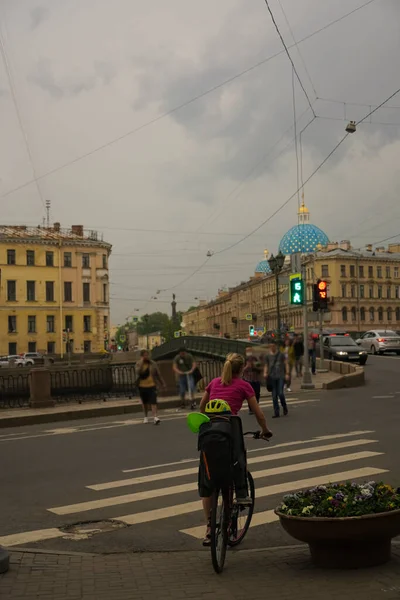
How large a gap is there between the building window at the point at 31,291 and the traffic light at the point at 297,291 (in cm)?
6215

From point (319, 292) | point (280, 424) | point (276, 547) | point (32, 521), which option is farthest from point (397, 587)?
point (319, 292)

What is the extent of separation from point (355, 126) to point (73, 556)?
19100 millimetres

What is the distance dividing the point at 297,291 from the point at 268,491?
17740 millimetres

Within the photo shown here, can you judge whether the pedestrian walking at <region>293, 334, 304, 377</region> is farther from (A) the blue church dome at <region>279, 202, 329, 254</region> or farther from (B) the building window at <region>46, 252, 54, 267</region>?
(A) the blue church dome at <region>279, 202, 329, 254</region>

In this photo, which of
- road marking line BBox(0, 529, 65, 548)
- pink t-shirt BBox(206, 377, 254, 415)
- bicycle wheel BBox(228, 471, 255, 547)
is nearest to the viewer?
bicycle wheel BBox(228, 471, 255, 547)

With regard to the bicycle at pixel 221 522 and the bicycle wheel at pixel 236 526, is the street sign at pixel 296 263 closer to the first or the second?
the bicycle wheel at pixel 236 526

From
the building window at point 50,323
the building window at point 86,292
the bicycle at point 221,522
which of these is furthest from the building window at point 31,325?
the bicycle at point 221,522

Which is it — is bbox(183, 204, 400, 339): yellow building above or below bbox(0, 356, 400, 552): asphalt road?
above

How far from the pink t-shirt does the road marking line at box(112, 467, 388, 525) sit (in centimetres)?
189

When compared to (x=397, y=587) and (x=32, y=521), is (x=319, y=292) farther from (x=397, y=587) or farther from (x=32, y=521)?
(x=397, y=587)

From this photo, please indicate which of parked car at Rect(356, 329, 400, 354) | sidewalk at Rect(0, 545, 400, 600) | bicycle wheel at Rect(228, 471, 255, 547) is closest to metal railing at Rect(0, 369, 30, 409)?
bicycle wheel at Rect(228, 471, 255, 547)

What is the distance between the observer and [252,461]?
11656 millimetres

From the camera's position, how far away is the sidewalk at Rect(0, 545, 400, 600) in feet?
17.5

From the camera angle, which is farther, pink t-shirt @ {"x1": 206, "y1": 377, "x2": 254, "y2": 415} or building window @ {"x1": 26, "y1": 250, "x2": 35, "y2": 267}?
building window @ {"x1": 26, "y1": 250, "x2": 35, "y2": 267}
